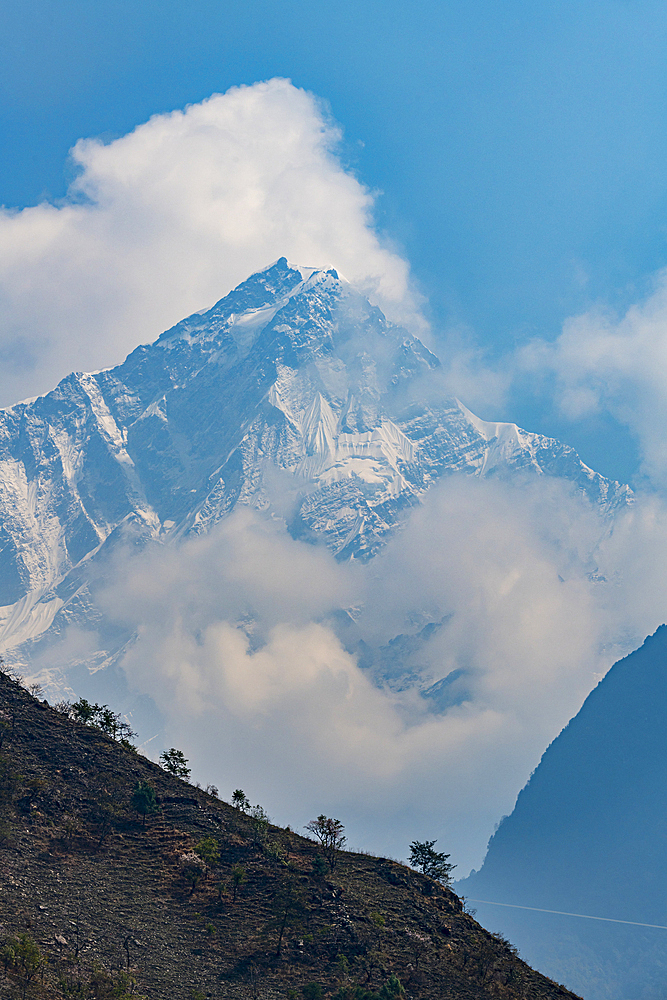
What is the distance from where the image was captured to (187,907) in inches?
2258

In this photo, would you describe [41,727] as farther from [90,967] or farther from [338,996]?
[338,996]

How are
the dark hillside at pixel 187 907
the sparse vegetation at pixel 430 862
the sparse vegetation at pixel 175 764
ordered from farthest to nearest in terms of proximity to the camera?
the sparse vegetation at pixel 175 764
the sparse vegetation at pixel 430 862
the dark hillside at pixel 187 907

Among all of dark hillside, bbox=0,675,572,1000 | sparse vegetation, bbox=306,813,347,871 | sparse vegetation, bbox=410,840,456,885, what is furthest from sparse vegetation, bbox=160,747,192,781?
sparse vegetation, bbox=410,840,456,885

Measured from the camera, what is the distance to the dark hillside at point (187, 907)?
166ft

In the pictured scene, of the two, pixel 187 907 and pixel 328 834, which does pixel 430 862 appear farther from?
pixel 187 907

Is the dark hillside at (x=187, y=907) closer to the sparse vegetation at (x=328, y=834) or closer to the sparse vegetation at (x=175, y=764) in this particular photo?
the sparse vegetation at (x=328, y=834)

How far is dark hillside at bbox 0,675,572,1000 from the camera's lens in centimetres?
5072

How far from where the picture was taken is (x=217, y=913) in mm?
57312

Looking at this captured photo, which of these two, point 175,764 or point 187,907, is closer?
point 187,907

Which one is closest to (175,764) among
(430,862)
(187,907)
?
(187,907)

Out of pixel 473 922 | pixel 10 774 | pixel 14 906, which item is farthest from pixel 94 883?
pixel 473 922

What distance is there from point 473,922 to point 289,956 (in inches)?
685

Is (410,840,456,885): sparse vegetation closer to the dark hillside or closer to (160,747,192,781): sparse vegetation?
the dark hillside

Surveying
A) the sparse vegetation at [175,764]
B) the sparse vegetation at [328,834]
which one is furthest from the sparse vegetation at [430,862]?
the sparse vegetation at [175,764]
